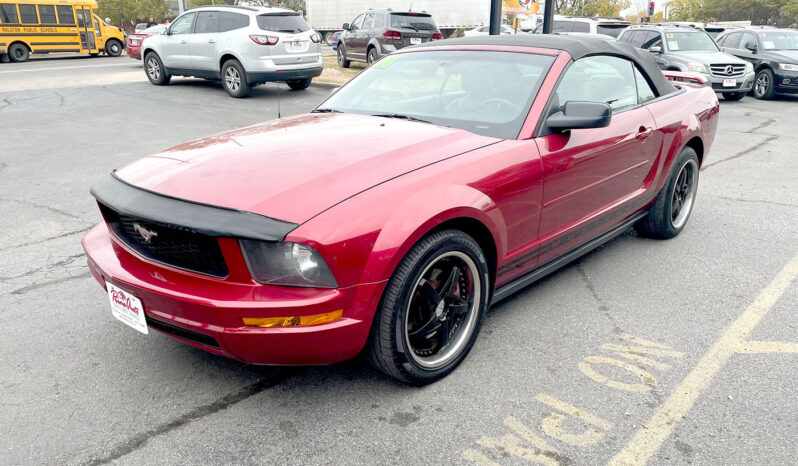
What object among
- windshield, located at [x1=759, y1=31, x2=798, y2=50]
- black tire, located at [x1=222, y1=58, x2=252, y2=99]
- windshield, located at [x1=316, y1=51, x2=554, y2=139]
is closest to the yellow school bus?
black tire, located at [x1=222, y1=58, x2=252, y2=99]

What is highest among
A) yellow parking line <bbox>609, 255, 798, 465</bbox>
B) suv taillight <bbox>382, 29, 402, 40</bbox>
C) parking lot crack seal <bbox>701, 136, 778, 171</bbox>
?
suv taillight <bbox>382, 29, 402, 40</bbox>

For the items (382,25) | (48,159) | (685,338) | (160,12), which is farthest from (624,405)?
(160,12)

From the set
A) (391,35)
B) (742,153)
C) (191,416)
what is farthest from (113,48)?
(191,416)

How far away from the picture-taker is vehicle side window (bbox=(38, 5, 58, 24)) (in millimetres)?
22359

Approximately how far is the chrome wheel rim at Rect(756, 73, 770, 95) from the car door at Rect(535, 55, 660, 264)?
12.8m

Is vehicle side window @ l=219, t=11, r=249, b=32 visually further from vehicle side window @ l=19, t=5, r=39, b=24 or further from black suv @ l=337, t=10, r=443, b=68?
vehicle side window @ l=19, t=5, r=39, b=24

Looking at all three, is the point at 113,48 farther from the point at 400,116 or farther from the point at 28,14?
the point at 400,116

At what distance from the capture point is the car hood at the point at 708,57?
1357cm

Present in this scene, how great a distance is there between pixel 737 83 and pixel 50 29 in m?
22.9

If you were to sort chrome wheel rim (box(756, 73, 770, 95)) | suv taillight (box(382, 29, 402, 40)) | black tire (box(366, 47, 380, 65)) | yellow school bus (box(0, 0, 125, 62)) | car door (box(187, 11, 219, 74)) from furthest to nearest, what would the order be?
1. yellow school bus (box(0, 0, 125, 62))
2. black tire (box(366, 47, 380, 65))
3. suv taillight (box(382, 29, 402, 40))
4. chrome wheel rim (box(756, 73, 770, 95))
5. car door (box(187, 11, 219, 74))

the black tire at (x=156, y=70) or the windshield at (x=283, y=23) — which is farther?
the black tire at (x=156, y=70)

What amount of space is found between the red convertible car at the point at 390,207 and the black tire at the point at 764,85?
12779 millimetres

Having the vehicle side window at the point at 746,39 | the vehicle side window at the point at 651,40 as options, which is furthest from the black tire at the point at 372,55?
the vehicle side window at the point at 746,39

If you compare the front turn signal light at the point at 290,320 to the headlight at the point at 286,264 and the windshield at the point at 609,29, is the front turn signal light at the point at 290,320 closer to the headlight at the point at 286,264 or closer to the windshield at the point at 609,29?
the headlight at the point at 286,264
